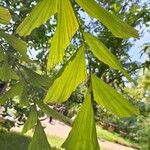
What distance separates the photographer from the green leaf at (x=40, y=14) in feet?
2.23

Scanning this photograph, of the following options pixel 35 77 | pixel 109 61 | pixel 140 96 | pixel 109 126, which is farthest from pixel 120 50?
pixel 109 126

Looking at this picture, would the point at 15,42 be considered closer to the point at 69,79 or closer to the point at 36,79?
the point at 36,79

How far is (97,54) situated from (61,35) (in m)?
0.06

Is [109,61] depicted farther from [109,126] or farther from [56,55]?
[109,126]

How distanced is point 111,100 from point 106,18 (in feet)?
0.42

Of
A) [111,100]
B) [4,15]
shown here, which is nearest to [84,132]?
[111,100]

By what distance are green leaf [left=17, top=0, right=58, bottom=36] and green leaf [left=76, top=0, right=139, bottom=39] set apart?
0.05 metres

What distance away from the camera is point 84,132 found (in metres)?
0.67

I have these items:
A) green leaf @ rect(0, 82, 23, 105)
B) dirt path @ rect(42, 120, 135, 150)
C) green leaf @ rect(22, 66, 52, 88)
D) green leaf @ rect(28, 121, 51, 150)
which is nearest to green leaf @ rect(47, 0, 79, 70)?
green leaf @ rect(28, 121, 51, 150)

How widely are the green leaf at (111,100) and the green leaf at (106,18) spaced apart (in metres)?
0.09

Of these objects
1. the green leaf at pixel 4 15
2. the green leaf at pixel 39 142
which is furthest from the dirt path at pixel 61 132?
the green leaf at pixel 39 142

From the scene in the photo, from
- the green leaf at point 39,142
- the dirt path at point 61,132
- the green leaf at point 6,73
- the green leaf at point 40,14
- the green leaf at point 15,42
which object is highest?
the dirt path at point 61,132

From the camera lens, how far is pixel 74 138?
0.67 metres

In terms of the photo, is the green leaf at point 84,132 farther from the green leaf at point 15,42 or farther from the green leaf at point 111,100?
the green leaf at point 15,42
